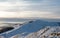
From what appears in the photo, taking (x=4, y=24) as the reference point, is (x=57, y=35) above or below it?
below

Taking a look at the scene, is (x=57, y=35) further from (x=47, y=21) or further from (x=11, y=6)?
(x=11, y=6)

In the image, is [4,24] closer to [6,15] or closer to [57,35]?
[6,15]

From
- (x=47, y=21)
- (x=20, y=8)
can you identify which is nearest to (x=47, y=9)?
(x=47, y=21)

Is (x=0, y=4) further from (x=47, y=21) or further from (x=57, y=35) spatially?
(x=57, y=35)

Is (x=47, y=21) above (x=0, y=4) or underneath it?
underneath

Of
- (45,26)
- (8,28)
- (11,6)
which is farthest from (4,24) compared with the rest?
(45,26)

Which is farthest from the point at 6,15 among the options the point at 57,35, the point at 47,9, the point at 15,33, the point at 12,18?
the point at 57,35

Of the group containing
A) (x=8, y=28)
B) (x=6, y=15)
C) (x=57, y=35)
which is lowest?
(x=57, y=35)
